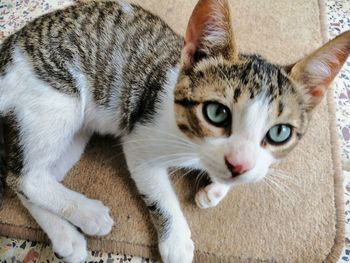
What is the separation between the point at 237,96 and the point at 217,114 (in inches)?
2.5

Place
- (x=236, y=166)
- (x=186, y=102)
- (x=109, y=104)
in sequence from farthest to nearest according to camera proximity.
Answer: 1. (x=109, y=104)
2. (x=186, y=102)
3. (x=236, y=166)

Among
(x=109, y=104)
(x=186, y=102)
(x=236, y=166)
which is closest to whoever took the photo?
(x=236, y=166)

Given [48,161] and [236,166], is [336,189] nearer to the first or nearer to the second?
[236,166]

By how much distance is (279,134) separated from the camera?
965mm

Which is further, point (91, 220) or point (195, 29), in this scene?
point (91, 220)

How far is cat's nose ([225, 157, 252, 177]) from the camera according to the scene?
90cm

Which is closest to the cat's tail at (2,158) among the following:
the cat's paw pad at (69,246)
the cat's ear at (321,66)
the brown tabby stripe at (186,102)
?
the cat's paw pad at (69,246)

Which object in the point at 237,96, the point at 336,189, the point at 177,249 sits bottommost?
the point at 177,249

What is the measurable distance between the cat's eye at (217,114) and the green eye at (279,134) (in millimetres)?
108

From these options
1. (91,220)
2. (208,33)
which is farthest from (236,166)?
(91,220)

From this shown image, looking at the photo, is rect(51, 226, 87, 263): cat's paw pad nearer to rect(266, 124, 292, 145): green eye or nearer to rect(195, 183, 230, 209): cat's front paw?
rect(195, 183, 230, 209): cat's front paw

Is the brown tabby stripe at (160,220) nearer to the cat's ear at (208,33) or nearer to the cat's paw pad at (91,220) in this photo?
the cat's paw pad at (91,220)

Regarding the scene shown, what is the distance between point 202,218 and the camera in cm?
132

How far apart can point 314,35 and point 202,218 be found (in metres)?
0.98
